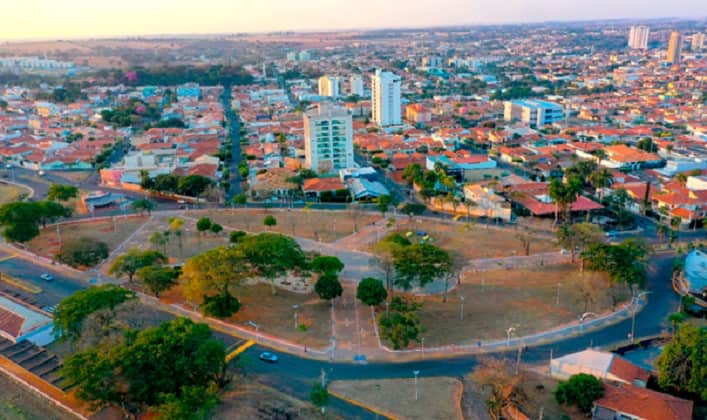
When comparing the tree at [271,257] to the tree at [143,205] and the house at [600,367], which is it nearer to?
the house at [600,367]

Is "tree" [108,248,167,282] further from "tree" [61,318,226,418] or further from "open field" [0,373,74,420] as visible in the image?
"tree" [61,318,226,418]

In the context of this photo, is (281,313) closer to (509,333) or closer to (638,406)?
(509,333)

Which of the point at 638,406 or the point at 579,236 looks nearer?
the point at 638,406

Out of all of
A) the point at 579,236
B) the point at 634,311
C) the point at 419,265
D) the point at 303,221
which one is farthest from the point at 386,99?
the point at 634,311

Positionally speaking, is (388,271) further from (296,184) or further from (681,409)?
(296,184)

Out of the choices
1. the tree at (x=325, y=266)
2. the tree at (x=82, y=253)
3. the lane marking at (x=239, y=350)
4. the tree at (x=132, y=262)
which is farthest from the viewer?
the tree at (x=82, y=253)

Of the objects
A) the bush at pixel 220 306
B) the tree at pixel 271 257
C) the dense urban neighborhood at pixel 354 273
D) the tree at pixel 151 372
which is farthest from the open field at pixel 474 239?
the tree at pixel 151 372

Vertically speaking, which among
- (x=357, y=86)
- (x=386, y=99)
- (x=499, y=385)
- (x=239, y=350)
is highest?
(x=386, y=99)
